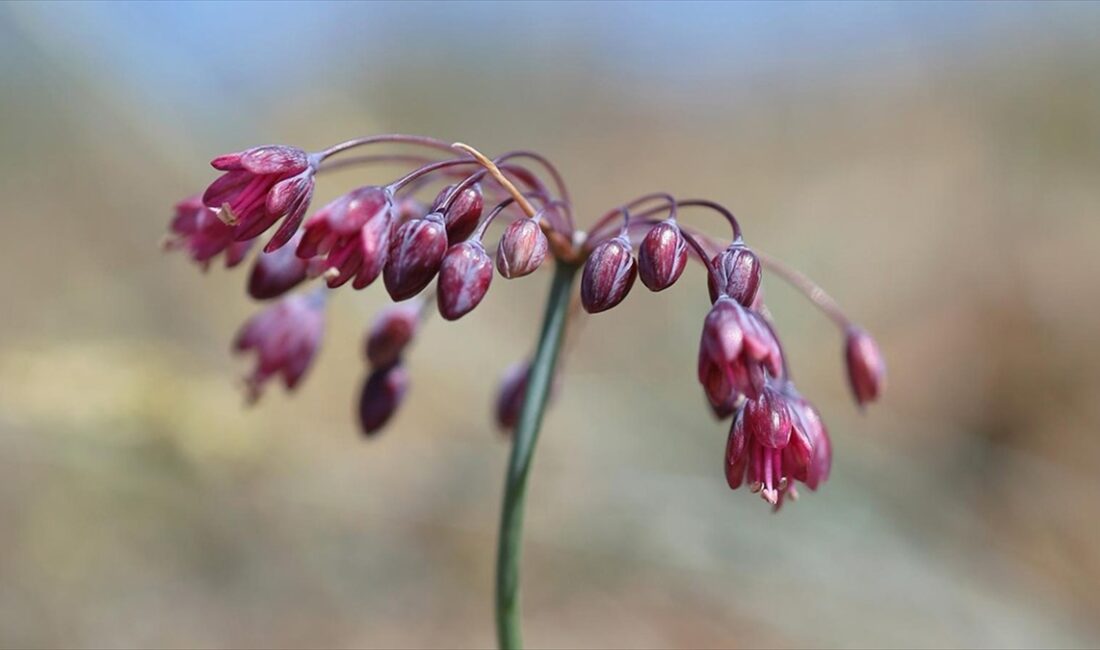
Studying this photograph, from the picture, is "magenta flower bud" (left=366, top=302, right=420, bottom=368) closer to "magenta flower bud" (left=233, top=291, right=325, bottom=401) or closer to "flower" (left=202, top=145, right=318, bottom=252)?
"magenta flower bud" (left=233, top=291, right=325, bottom=401)

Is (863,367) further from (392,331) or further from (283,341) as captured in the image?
(283,341)

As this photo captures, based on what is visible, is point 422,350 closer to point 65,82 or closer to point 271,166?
point 65,82

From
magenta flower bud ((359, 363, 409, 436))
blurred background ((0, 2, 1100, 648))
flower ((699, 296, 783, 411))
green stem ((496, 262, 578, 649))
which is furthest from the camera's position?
blurred background ((0, 2, 1100, 648))

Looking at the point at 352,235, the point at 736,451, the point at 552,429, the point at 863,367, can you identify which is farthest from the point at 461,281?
the point at 552,429

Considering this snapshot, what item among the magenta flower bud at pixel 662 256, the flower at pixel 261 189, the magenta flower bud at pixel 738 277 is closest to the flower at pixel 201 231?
the flower at pixel 261 189

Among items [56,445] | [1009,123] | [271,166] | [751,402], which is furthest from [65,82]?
[1009,123]

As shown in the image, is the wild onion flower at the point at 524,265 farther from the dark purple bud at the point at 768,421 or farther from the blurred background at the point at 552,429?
the blurred background at the point at 552,429

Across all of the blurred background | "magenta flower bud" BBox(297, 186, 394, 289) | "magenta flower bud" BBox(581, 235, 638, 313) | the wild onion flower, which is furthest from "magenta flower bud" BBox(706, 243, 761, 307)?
the blurred background

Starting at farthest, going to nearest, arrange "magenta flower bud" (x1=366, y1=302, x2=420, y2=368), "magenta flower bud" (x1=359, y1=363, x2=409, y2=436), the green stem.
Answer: "magenta flower bud" (x1=359, y1=363, x2=409, y2=436)
"magenta flower bud" (x1=366, y1=302, x2=420, y2=368)
the green stem
